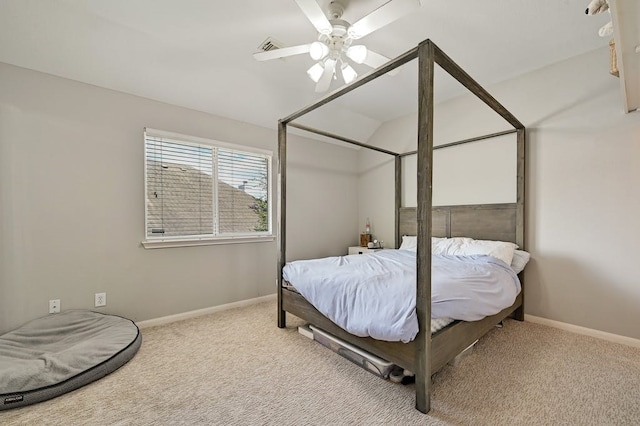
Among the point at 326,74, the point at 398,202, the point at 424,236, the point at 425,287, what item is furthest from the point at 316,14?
the point at 398,202

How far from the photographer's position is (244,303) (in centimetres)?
335

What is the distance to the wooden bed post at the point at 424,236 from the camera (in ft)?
4.89

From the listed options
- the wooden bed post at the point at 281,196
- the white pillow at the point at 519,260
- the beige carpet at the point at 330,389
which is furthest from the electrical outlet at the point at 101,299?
the white pillow at the point at 519,260

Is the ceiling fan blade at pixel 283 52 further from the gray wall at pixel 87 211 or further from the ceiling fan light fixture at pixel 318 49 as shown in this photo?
the gray wall at pixel 87 211

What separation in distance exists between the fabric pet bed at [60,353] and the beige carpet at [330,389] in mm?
75

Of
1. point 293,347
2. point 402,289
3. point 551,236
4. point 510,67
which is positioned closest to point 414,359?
point 402,289

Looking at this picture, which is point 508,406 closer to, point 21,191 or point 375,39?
point 375,39

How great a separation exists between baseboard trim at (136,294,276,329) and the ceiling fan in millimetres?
2648

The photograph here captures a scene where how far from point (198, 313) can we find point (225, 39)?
2768 millimetres

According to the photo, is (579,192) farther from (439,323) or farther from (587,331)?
(439,323)

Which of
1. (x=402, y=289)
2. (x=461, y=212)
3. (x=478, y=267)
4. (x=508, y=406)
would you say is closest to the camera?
(x=508, y=406)

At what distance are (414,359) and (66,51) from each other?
11.2 ft

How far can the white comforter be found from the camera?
160 centimetres

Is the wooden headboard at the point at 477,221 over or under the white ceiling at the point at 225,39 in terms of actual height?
under
